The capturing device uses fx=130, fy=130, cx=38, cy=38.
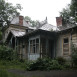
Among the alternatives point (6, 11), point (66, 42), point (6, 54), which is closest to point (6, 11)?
point (6, 11)

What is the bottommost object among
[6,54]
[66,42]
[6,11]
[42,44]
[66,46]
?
[6,54]

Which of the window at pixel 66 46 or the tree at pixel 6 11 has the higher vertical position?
the tree at pixel 6 11

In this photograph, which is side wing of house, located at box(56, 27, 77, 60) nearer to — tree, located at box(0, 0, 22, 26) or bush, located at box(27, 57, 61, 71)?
bush, located at box(27, 57, 61, 71)

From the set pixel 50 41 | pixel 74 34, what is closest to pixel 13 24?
→ pixel 50 41

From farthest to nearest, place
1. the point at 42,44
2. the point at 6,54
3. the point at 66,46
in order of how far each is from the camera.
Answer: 1. the point at 6,54
2. the point at 42,44
3. the point at 66,46

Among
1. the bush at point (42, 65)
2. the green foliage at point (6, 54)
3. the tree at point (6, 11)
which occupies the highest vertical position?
the tree at point (6, 11)

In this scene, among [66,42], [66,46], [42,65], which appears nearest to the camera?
[42,65]

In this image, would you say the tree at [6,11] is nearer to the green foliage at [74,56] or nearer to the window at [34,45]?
the window at [34,45]

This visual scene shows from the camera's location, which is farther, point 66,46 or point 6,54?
point 6,54

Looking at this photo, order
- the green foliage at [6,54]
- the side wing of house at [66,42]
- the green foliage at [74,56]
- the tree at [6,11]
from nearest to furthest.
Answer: the green foliage at [74,56] → the side wing of house at [66,42] → the green foliage at [6,54] → the tree at [6,11]

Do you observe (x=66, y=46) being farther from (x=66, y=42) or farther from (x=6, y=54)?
(x=6, y=54)

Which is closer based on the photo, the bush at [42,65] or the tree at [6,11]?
the bush at [42,65]

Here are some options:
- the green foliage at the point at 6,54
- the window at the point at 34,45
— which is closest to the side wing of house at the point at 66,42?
the window at the point at 34,45

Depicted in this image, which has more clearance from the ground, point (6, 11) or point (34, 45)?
point (6, 11)
